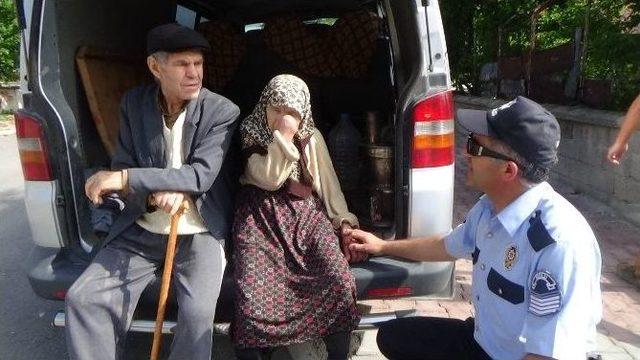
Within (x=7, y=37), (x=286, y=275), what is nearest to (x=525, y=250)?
(x=286, y=275)

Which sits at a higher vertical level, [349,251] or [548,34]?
[548,34]

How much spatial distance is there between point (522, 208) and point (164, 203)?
140 centimetres

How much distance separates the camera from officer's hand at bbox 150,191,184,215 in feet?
7.68

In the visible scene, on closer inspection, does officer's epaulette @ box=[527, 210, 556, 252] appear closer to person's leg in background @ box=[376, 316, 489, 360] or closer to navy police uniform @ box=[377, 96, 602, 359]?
navy police uniform @ box=[377, 96, 602, 359]

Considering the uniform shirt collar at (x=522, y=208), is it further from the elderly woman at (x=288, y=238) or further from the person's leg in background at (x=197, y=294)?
the person's leg in background at (x=197, y=294)

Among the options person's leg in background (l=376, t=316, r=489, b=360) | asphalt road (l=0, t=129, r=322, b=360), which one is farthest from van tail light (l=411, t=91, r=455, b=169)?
asphalt road (l=0, t=129, r=322, b=360)

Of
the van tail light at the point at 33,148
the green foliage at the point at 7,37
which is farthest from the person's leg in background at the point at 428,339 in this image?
the green foliage at the point at 7,37

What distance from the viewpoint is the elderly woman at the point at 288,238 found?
237 cm

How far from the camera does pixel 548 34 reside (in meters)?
7.96

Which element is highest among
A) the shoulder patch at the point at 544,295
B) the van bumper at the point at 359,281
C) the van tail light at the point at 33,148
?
the van tail light at the point at 33,148

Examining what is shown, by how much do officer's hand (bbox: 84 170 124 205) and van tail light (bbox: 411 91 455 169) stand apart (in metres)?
1.29

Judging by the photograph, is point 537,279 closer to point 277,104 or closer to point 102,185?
point 277,104

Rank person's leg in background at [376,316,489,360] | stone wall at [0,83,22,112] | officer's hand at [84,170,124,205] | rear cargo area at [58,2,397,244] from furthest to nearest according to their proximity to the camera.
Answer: stone wall at [0,83,22,112] → rear cargo area at [58,2,397,244] → officer's hand at [84,170,124,205] → person's leg in background at [376,316,489,360]

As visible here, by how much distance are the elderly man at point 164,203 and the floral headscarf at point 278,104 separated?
0.10 m
